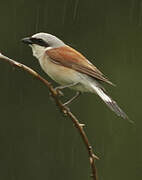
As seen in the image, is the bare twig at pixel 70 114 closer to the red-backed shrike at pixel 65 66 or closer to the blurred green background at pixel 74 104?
the red-backed shrike at pixel 65 66

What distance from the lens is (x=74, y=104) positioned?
8609mm

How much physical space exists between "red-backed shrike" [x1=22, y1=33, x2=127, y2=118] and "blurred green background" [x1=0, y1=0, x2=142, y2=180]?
3.98 metres

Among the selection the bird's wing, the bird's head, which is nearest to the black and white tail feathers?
the bird's wing

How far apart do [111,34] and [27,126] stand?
148cm

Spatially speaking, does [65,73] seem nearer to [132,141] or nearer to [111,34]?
[132,141]

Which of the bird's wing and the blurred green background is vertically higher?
the bird's wing

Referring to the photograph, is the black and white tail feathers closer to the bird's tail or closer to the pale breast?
the bird's tail

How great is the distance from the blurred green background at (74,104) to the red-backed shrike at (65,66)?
3.98 metres

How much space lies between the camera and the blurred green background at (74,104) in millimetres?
8281

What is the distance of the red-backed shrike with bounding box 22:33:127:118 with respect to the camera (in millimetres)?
3928

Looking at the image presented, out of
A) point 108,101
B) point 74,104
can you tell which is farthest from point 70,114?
point 74,104

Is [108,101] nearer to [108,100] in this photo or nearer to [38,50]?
[108,100]

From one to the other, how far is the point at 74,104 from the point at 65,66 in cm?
450

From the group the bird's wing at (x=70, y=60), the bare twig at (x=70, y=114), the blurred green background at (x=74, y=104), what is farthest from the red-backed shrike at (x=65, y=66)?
the blurred green background at (x=74, y=104)
